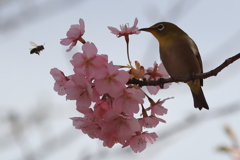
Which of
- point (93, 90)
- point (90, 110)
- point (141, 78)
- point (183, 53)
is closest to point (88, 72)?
point (93, 90)

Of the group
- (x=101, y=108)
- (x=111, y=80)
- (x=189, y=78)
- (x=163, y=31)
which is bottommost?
(x=189, y=78)

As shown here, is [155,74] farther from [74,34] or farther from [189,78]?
[74,34]

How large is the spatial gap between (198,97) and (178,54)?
2.02 feet

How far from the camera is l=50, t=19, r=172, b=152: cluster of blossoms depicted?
91.7 inches

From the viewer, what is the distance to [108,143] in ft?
8.30

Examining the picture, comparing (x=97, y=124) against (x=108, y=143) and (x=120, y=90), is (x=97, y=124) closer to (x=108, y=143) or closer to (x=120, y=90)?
(x=108, y=143)

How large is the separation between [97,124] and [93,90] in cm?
29

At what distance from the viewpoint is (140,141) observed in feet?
8.64

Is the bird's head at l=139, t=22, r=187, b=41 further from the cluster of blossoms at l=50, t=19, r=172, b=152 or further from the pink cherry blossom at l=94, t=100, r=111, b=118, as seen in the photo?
the pink cherry blossom at l=94, t=100, r=111, b=118

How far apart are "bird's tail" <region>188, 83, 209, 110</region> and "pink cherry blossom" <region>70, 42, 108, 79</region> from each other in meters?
1.84

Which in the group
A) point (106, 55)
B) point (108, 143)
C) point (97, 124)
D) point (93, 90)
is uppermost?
point (106, 55)

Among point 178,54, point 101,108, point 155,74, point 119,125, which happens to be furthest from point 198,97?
point 101,108

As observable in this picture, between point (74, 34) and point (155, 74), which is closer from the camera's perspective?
point (74, 34)

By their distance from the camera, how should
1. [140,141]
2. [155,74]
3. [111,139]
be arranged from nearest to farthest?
[111,139], [140,141], [155,74]
